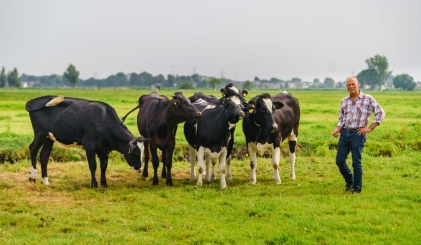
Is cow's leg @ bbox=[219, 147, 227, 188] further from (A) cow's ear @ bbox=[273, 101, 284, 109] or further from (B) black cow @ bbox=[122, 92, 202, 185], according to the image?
(A) cow's ear @ bbox=[273, 101, 284, 109]

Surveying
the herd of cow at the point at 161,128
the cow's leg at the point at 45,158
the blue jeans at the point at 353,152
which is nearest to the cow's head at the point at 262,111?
the herd of cow at the point at 161,128

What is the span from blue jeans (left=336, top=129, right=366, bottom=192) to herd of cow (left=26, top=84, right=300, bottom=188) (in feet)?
5.20

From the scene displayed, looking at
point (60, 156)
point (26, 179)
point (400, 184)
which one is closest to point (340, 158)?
point (400, 184)

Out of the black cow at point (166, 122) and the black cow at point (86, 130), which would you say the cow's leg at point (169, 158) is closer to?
the black cow at point (166, 122)

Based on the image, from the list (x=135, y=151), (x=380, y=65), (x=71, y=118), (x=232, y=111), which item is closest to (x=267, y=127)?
(x=232, y=111)

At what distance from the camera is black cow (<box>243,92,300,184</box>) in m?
11.3

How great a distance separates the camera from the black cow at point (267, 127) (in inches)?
445

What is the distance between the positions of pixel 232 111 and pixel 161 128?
1.80 m

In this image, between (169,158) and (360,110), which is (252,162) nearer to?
(169,158)

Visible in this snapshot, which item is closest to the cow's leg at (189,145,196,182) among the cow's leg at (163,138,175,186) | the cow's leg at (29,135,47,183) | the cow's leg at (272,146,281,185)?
the cow's leg at (163,138,175,186)

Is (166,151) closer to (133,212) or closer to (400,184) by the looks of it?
(133,212)

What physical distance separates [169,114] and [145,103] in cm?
171

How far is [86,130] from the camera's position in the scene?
Answer: 11453 millimetres

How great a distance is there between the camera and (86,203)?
9.79 metres
